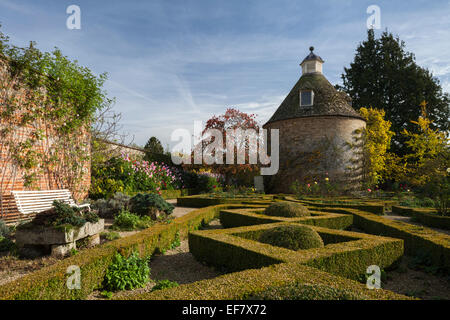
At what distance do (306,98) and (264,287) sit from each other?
55.8ft

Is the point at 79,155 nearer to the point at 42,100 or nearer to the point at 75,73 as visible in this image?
the point at 42,100

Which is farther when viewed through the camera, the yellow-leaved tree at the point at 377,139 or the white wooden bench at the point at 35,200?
the yellow-leaved tree at the point at 377,139

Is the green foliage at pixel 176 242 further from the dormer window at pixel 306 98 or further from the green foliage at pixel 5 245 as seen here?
the dormer window at pixel 306 98

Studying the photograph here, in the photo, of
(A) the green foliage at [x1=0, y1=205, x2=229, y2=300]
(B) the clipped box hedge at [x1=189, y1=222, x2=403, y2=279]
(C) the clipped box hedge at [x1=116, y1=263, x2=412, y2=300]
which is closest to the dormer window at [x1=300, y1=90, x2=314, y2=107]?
(B) the clipped box hedge at [x1=189, y1=222, x2=403, y2=279]

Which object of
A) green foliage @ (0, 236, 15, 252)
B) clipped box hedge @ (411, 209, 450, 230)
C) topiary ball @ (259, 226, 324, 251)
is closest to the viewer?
topiary ball @ (259, 226, 324, 251)

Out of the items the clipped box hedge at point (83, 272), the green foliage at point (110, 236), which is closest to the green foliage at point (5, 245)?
the green foliage at point (110, 236)

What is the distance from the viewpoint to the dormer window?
1796cm

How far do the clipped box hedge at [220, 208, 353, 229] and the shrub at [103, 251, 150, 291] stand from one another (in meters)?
3.45

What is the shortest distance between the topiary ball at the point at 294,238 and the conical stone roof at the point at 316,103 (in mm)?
13538

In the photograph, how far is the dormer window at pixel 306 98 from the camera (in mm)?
17959

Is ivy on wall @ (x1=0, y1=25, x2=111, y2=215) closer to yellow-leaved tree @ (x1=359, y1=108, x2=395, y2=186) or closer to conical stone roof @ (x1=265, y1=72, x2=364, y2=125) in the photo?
conical stone roof @ (x1=265, y1=72, x2=364, y2=125)

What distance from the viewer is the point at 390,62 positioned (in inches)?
1052

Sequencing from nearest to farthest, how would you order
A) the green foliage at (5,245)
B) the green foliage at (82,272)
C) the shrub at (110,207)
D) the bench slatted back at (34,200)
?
the green foliage at (82,272) < the green foliage at (5,245) < the bench slatted back at (34,200) < the shrub at (110,207)

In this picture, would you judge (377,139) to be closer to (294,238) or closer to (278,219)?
(278,219)
